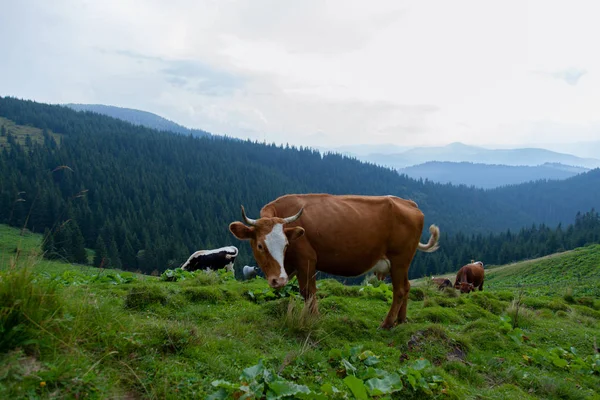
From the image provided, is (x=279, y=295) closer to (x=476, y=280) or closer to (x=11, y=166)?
(x=476, y=280)

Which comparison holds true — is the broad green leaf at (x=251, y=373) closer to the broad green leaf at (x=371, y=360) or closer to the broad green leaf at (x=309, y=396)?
the broad green leaf at (x=309, y=396)

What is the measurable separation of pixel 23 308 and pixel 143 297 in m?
3.28

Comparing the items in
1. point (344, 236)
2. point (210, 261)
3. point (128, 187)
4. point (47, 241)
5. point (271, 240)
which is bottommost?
point (128, 187)

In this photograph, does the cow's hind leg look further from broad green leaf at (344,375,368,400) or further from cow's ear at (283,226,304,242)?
broad green leaf at (344,375,368,400)

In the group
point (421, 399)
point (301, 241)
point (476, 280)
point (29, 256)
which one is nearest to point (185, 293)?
point (301, 241)

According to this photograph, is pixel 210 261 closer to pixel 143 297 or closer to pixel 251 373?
pixel 143 297

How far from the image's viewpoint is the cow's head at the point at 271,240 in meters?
6.55

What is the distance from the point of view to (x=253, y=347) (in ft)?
17.2

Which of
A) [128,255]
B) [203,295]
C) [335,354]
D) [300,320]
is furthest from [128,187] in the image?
[335,354]

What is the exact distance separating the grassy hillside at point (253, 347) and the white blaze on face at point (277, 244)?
86cm

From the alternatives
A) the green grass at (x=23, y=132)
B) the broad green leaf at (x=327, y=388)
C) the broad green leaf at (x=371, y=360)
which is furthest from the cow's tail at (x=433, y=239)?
the green grass at (x=23, y=132)

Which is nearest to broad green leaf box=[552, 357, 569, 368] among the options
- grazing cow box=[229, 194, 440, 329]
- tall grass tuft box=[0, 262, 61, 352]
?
grazing cow box=[229, 194, 440, 329]

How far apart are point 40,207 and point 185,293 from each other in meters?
89.9

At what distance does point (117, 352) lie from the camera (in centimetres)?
369
